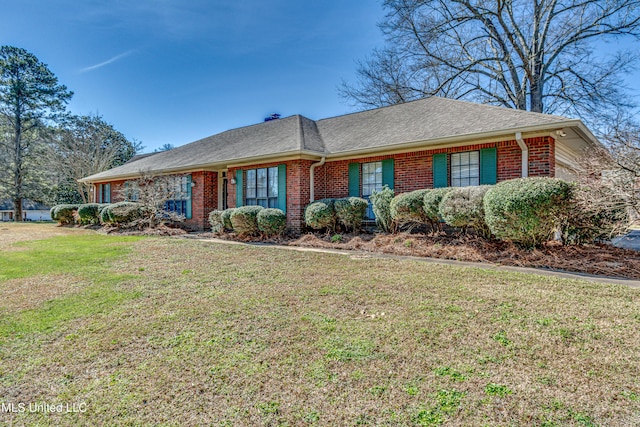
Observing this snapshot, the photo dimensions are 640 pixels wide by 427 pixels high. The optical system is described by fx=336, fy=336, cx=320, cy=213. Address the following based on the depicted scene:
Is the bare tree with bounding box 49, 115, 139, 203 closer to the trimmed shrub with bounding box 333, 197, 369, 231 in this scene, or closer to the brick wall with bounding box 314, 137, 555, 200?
the brick wall with bounding box 314, 137, 555, 200

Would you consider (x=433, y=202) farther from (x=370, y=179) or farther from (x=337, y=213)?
(x=370, y=179)

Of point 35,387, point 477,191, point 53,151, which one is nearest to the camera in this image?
point 35,387

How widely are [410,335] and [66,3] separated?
14.3 meters

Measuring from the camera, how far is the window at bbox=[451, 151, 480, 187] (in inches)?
372

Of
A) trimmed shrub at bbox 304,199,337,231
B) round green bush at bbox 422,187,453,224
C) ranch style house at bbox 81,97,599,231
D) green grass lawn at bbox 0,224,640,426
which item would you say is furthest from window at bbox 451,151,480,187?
green grass lawn at bbox 0,224,640,426

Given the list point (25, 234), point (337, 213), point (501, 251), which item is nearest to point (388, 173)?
point (337, 213)

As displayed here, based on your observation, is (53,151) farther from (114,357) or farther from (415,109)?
(114,357)

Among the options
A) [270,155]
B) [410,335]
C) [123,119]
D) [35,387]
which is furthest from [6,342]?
[123,119]

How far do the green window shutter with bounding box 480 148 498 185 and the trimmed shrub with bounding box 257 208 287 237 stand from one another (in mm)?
6120

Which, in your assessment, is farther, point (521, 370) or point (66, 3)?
point (66, 3)

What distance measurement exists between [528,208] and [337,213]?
533 cm

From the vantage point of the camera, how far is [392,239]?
9055 mm

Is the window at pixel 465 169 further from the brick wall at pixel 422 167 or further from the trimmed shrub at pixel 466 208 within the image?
the trimmed shrub at pixel 466 208

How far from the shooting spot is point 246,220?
36.8ft
